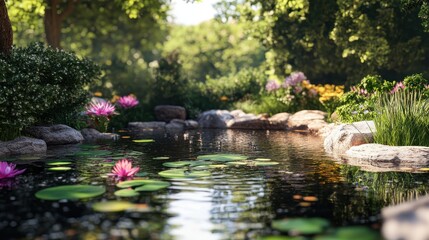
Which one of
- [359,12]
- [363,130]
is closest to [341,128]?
[363,130]

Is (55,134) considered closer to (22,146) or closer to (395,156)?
(22,146)

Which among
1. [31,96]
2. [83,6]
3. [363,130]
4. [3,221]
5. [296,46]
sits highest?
[83,6]

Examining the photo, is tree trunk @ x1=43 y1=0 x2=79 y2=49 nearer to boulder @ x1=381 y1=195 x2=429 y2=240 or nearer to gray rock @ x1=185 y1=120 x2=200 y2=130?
gray rock @ x1=185 y1=120 x2=200 y2=130

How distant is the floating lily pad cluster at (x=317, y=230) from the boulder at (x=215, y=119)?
15.1 meters

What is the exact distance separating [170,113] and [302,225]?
17.1 m

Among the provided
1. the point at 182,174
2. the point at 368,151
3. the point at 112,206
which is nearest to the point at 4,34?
the point at 182,174

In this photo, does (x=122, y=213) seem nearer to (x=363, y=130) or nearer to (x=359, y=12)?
(x=363, y=130)

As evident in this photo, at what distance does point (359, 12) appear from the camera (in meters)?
21.1

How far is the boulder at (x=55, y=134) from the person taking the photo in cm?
1351

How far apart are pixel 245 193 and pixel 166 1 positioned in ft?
78.9

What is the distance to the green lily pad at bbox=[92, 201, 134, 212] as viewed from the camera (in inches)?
243

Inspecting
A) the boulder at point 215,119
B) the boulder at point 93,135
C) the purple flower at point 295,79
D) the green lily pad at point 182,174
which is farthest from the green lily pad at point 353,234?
the purple flower at point 295,79

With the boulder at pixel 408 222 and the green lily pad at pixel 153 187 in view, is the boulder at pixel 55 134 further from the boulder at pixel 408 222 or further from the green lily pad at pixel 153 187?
the boulder at pixel 408 222

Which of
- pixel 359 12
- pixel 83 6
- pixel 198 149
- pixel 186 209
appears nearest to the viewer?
pixel 186 209
